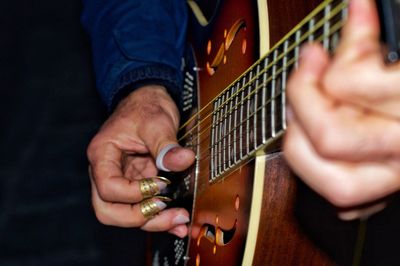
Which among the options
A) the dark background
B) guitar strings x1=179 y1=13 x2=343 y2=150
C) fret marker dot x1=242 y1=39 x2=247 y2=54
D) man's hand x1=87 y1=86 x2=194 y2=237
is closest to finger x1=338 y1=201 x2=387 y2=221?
guitar strings x1=179 y1=13 x2=343 y2=150

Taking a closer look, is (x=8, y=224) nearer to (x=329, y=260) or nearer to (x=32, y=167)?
(x=32, y=167)

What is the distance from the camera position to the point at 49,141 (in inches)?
55.6

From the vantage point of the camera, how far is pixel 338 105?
45cm

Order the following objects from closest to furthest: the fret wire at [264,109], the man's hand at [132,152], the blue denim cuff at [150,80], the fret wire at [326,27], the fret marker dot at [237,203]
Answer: the fret wire at [326,27] < the fret wire at [264,109] < the fret marker dot at [237,203] < the man's hand at [132,152] < the blue denim cuff at [150,80]

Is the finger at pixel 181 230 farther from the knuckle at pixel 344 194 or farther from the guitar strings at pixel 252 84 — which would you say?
the knuckle at pixel 344 194

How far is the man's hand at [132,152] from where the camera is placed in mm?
972

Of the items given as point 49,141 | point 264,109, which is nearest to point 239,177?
point 264,109

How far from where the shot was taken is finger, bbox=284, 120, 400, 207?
1.55ft

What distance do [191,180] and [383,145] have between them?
1.75ft

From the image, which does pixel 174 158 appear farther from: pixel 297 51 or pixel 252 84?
pixel 297 51

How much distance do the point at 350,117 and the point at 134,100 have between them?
667 mm

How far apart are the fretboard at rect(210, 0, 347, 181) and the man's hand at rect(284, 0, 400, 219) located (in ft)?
0.23

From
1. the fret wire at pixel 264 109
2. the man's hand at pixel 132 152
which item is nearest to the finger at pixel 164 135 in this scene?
the man's hand at pixel 132 152

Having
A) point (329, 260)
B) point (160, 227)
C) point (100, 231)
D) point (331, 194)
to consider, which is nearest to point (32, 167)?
point (100, 231)
